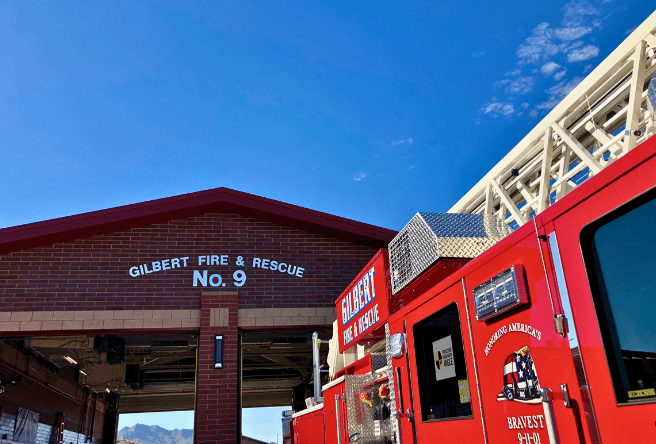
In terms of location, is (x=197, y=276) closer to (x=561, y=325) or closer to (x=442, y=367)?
(x=442, y=367)

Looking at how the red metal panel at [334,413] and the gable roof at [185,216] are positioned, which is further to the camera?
the gable roof at [185,216]

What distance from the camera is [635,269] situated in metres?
2.33

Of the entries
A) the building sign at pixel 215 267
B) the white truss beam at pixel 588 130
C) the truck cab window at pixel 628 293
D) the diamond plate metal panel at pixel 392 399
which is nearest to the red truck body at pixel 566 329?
the truck cab window at pixel 628 293

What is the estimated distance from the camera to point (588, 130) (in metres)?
10.4

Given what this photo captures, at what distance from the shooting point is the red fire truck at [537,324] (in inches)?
90.6

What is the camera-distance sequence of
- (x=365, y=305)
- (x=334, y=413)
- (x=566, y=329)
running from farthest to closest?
(x=334, y=413) < (x=365, y=305) < (x=566, y=329)

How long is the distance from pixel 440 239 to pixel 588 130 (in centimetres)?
749

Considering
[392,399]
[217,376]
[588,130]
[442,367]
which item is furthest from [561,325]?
[217,376]

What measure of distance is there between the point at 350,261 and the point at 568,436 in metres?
11.8

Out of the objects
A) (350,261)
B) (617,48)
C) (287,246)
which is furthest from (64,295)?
(617,48)

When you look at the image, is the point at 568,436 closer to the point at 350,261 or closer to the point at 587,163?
the point at 587,163

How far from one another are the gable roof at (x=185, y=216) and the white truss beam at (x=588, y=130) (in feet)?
11.5

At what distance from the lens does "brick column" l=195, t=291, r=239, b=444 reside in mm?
12039

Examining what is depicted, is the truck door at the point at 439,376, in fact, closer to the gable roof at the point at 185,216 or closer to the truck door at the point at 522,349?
the truck door at the point at 522,349
